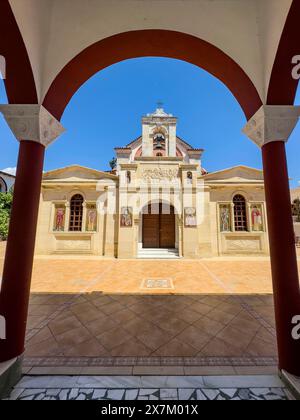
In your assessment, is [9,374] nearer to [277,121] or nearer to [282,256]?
[282,256]

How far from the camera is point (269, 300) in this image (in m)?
4.61

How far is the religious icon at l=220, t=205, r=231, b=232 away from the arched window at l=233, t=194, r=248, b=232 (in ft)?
2.08

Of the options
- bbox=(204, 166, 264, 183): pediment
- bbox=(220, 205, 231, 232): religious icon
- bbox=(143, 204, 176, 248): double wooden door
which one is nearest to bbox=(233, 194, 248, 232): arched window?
bbox=(220, 205, 231, 232): religious icon

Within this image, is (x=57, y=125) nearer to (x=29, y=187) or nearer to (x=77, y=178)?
(x=29, y=187)

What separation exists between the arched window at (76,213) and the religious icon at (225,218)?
394 inches

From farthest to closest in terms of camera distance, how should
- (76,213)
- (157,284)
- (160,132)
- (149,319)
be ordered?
1. (160,132)
2. (76,213)
3. (157,284)
4. (149,319)

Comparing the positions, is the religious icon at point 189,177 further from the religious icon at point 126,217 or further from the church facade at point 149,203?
the religious icon at point 126,217

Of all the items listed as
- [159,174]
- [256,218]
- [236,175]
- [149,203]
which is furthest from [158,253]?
[236,175]

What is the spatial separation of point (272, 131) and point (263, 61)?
104cm

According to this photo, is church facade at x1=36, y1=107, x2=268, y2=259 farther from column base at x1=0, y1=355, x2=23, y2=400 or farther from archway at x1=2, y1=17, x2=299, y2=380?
column base at x1=0, y1=355, x2=23, y2=400

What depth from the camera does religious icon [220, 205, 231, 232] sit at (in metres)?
11.9

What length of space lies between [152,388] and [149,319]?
1.64 m

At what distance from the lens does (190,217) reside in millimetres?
11586

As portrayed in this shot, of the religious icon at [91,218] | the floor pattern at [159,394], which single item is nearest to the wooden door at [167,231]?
the religious icon at [91,218]
